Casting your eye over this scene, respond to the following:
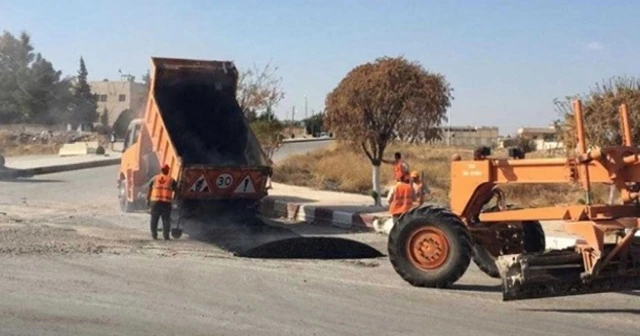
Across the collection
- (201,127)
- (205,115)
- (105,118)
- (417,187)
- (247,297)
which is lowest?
(247,297)

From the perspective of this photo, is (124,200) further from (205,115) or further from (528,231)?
(528,231)

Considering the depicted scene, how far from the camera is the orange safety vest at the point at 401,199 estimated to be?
44.9 feet

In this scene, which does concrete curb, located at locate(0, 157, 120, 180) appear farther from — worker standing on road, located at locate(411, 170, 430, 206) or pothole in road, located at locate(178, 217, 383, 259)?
worker standing on road, located at locate(411, 170, 430, 206)

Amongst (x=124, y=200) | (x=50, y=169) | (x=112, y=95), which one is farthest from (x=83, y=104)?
(x=124, y=200)

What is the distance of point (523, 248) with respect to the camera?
1061 cm

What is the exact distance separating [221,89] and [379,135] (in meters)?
5.10

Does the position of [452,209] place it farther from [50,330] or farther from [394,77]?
[394,77]

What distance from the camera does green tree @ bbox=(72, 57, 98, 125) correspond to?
296 ft

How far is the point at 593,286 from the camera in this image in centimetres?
876

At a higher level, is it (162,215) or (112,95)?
(112,95)

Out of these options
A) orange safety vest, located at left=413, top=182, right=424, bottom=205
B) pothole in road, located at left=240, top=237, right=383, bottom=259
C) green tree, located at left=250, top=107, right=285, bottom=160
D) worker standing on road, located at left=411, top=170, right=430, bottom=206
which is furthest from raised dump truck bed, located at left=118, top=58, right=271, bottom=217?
green tree, located at left=250, top=107, right=285, bottom=160

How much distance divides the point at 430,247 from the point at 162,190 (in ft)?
20.9

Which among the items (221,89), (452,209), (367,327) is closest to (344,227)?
(221,89)

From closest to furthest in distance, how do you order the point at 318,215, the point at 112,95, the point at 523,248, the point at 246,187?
1. the point at 523,248
2. the point at 246,187
3. the point at 318,215
4. the point at 112,95
